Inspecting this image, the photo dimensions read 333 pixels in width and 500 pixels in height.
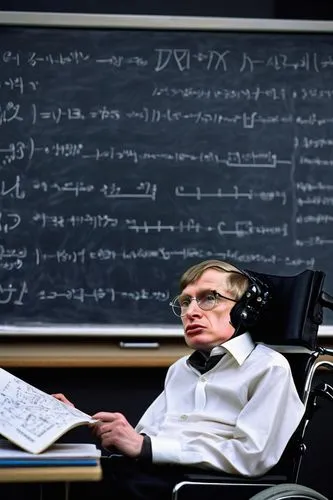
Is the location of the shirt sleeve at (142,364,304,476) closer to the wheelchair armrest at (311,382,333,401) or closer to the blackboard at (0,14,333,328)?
the wheelchair armrest at (311,382,333,401)

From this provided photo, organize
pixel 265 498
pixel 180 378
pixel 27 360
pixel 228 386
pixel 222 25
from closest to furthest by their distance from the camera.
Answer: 1. pixel 265 498
2. pixel 228 386
3. pixel 180 378
4. pixel 27 360
5. pixel 222 25

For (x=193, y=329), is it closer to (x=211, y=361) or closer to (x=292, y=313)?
(x=211, y=361)

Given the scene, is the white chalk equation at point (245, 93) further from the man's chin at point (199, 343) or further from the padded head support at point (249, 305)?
the man's chin at point (199, 343)

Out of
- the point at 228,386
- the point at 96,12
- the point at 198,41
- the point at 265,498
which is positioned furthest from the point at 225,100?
the point at 265,498

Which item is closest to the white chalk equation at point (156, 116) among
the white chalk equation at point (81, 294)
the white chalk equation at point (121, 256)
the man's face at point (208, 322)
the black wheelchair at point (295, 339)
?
the white chalk equation at point (121, 256)

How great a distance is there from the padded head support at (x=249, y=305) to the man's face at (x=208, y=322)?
26mm

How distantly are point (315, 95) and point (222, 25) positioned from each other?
1.56 feet

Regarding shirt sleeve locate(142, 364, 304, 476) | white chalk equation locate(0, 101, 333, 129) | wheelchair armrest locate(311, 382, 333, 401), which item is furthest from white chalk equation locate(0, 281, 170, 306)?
shirt sleeve locate(142, 364, 304, 476)

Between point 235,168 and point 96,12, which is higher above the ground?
point 96,12

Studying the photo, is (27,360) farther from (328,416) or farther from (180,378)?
(328,416)

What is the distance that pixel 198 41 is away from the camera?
4094mm

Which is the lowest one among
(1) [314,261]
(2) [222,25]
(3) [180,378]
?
(3) [180,378]

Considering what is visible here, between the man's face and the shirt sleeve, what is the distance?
0.69 feet

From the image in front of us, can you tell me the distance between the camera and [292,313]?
298cm
